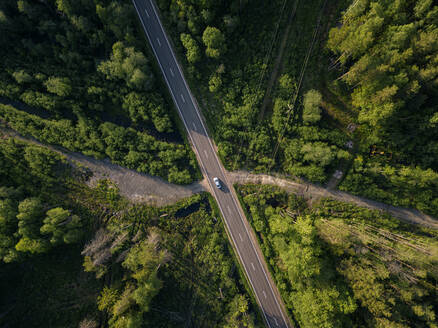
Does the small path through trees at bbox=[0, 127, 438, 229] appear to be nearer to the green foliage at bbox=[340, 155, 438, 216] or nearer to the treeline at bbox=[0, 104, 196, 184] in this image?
the treeline at bbox=[0, 104, 196, 184]

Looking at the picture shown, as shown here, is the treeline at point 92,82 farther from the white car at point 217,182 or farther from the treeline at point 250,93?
the treeline at point 250,93

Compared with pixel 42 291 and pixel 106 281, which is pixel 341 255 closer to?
pixel 106 281

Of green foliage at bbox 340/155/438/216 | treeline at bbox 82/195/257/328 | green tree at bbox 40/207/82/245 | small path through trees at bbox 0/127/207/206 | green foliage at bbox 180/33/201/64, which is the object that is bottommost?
treeline at bbox 82/195/257/328

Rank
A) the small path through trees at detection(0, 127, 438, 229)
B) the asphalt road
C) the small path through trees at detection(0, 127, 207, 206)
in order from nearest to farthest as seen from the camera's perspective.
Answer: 1. the small path through trees at detection(0, 127, 207, 206)
2. the small path through trees at detection(0, 127, 438, 229)
3. the asphalt road

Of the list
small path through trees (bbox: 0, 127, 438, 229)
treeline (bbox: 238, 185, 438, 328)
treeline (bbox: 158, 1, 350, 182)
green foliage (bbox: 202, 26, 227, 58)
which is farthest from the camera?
small path through trees (bbox: 0, 127, 438, 229)

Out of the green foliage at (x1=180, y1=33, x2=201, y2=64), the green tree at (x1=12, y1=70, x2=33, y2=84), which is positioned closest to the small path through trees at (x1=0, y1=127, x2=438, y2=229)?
the green tree at (x1=12, y1=70, x2=33, y2=84)

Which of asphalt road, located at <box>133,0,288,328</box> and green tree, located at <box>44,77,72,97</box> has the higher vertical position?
green tree, located at <box>44,77,72,97</box>

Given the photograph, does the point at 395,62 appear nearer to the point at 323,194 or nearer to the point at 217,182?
the point at 323,194

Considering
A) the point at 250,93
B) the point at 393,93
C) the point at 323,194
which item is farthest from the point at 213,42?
the point at 323,194
